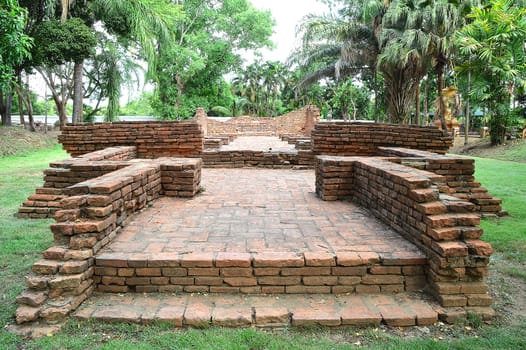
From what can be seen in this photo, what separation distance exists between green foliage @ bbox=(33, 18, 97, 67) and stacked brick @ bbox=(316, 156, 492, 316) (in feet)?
40.8

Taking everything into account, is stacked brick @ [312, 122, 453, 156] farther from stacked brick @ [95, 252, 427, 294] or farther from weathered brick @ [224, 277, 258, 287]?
weathered brick @ [224, 277, 258, 287]

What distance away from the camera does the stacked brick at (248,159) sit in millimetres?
8672

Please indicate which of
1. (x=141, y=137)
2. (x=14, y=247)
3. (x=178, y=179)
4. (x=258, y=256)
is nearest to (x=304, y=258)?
(x=258, y=256)

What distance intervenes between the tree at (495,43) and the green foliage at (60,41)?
1140 cm

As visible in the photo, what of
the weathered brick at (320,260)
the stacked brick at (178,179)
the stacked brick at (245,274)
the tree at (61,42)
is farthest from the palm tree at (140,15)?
the weathered brick at (320,260)

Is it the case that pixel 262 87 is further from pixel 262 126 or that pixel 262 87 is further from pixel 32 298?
pixel 32 298

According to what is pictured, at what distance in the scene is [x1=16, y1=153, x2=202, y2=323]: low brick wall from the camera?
2748mm

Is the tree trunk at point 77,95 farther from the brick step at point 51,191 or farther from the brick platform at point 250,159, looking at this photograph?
the brick step at point 51,191

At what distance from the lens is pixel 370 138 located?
A: 777cm

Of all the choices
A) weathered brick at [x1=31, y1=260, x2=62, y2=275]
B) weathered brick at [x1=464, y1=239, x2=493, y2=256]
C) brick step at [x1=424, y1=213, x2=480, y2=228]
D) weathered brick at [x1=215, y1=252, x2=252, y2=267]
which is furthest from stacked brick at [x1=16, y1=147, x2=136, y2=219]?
weathered brick at [x1=464, y1=239, x2=493, y2=256]

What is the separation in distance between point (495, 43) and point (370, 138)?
5866 mm

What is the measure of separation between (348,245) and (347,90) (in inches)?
1231

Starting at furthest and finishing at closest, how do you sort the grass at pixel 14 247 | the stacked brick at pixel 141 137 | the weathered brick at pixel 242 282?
1. the stacked brick at pixel 141 137
2. the weathered brick at pixel 242 282
3. the grass at pixel 14 247

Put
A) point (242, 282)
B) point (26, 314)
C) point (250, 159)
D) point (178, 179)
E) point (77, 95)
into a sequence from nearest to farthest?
point (26, 314) < point (242, 282) < point (178, 179) < point (250, 159) < point (77, 95)
